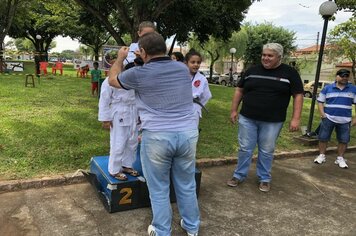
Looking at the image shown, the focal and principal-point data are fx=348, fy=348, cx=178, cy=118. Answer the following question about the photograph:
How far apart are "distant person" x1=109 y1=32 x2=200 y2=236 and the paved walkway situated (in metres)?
0.62

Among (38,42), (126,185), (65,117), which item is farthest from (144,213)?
(38,42)

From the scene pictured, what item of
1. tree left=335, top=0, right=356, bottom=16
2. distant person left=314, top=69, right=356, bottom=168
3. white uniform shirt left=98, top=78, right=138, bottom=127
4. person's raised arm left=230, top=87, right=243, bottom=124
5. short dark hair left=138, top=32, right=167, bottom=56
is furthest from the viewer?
tree left=335, top=0, right=356, bottom=16

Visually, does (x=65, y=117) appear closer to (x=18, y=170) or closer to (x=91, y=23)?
(x=18, y=170)

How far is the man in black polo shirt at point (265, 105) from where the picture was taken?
4.23m

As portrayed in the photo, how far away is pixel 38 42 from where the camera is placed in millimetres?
45406

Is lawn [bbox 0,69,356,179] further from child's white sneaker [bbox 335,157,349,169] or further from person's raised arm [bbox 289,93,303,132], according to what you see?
person's raised arm [bbox 289,93,303,132]

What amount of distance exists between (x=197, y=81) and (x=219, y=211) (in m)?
1.52

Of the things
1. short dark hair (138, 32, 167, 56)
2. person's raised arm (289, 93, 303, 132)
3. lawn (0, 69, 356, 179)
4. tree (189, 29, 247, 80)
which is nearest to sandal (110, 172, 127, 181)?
lawn (0, 69, 356, 179)

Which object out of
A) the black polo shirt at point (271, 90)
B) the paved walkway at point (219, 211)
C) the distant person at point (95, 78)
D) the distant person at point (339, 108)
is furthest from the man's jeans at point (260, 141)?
the distant person at point (95, 78)

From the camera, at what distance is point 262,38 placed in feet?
141

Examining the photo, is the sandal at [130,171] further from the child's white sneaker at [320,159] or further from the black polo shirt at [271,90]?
the child's white sneaker at [320,159]

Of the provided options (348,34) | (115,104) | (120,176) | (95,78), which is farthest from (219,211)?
(348,34)

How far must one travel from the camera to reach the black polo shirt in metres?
4.24

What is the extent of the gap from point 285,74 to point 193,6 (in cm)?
1191
